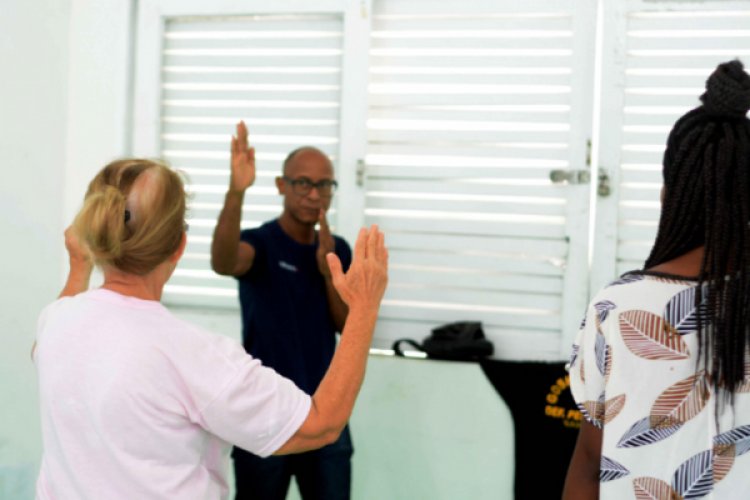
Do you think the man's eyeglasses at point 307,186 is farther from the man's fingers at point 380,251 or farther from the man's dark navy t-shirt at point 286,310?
the man's fingers at point 380,251

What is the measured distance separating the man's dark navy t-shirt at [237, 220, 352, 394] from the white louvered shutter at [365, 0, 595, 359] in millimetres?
579

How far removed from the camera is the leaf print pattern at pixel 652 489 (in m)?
1.21

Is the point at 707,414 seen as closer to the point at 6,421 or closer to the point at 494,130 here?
the point at 494,130

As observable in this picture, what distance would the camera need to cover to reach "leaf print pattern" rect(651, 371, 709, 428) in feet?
3.98

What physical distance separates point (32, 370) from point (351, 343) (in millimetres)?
2267

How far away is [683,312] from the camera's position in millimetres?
1218

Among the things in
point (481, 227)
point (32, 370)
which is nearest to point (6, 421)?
point (32, 370)

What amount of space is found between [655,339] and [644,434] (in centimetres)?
15

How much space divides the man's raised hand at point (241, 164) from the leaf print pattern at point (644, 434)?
4.84 ft

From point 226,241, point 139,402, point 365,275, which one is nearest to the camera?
point 139,402

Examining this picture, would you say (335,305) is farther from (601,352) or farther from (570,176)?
(601,352)

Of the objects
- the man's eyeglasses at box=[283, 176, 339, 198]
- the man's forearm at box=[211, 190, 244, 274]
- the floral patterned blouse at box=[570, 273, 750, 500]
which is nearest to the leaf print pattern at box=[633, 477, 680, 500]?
the floral patterned blouse at box=[570, 273, 750, 500]

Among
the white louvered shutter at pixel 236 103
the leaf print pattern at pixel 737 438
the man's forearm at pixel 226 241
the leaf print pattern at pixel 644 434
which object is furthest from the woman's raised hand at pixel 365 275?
the white louvered shutter at pixel 236 103

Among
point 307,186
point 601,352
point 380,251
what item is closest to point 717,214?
point 601,352
